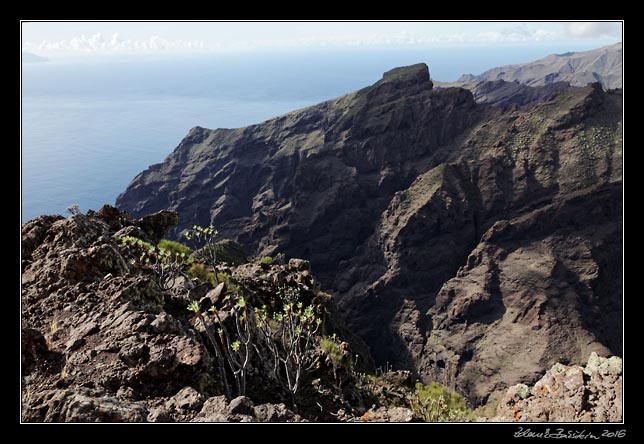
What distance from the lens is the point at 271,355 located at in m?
14.0

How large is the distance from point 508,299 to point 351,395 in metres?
78.4

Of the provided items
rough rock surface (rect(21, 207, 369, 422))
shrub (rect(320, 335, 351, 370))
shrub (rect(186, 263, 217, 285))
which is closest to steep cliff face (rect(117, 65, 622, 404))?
shrub (rect(186, 263, 217, 285))

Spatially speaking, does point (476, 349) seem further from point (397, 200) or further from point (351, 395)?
point (351, 395)

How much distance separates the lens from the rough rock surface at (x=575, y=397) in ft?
31.3

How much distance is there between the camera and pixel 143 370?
32.2 feet

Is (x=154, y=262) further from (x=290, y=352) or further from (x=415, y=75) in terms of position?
(x=415, y=75)

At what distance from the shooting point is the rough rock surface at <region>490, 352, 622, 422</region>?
375 inches

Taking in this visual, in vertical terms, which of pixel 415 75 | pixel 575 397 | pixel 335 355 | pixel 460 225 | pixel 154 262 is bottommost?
pixel 335 355

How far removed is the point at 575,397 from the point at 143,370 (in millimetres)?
10231

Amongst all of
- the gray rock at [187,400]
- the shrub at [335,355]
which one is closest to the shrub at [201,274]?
the shrub at [335,355]

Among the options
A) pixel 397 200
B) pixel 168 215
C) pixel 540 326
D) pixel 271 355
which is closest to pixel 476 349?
pixel 540 326

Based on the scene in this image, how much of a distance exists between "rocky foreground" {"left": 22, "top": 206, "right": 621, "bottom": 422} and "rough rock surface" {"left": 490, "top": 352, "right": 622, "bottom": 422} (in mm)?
26

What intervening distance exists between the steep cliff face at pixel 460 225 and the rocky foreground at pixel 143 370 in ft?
212

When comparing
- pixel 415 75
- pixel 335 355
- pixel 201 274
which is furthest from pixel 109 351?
pixel 415 75
